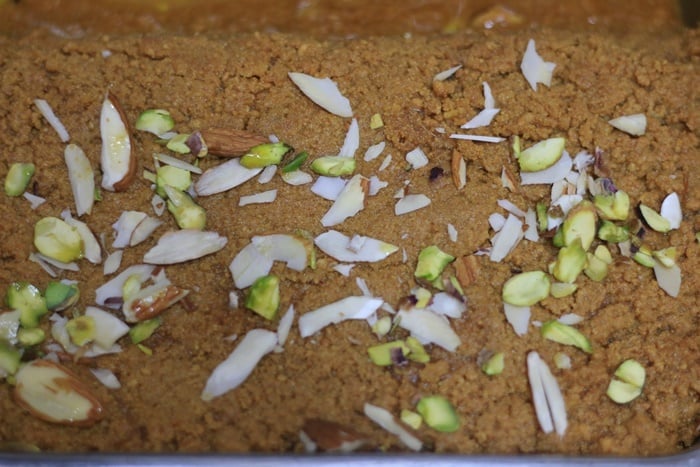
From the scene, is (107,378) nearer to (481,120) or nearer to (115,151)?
(115,151)

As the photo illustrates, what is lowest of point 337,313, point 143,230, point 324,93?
point 337,313

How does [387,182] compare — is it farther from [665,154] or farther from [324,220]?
[665,154]

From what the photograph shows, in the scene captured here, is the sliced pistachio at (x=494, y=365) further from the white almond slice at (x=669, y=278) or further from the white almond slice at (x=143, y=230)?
the white almond slice at (x=143, y=230)

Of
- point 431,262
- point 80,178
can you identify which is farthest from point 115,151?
point 431,262

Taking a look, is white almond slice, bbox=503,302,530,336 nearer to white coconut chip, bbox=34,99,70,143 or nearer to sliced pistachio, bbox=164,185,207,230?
sliced pistachio, bbox=164,185,207,230

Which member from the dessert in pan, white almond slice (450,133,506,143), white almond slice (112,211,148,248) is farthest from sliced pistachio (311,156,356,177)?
white almond slice (112,211,148,248)

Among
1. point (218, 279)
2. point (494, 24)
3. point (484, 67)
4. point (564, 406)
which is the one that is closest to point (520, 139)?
point (484, 67)
